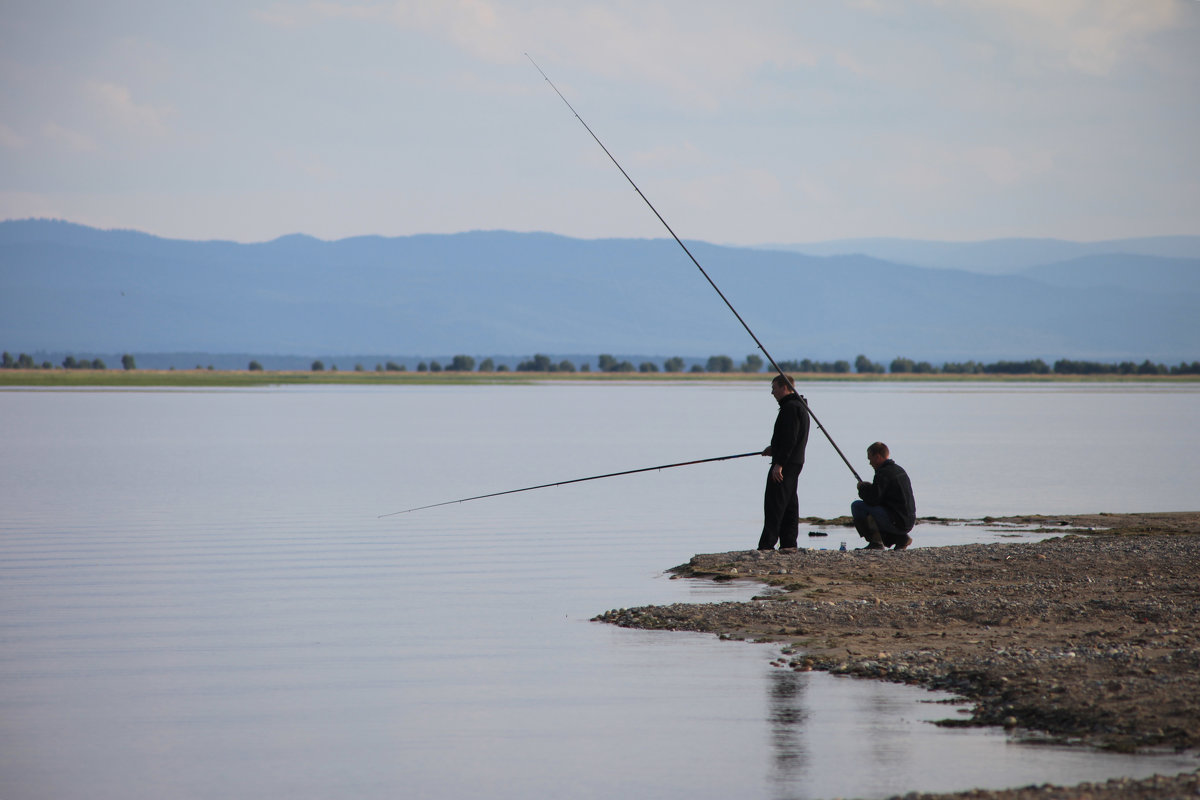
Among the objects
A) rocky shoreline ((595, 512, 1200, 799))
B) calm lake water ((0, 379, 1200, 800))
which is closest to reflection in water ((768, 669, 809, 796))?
calm lake water ((0, 379, 1200, 800))

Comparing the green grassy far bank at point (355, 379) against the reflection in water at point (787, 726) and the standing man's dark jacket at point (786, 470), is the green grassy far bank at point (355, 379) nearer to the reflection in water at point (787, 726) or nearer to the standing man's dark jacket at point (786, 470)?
the standing man's dark jacket at point (786, 470)

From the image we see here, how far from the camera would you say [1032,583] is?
1145 centimetres

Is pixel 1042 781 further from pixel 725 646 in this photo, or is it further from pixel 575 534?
pixel 575 534

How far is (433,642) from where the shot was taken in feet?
31.6

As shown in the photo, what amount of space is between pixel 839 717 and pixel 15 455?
950 inches

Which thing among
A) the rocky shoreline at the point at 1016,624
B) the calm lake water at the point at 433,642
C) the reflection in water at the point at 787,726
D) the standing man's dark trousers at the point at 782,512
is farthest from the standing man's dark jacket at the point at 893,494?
the reflection in water at the point at 787,726

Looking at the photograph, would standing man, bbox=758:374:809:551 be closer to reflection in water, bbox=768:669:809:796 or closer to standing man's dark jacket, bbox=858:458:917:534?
standing man's dark jacket, bbox=858:458:917:534

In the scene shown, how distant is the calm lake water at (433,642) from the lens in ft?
21.7

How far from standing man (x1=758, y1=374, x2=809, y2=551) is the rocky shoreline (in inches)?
18.3

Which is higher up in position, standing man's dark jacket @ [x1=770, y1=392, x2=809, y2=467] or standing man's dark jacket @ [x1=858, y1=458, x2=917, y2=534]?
standing man's dark jacket @ [x1=770, y1=392, x2=809, y2=467]

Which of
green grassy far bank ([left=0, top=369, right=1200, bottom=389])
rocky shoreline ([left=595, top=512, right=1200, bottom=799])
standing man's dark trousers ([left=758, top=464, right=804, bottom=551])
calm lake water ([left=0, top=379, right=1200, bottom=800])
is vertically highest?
green grassy far bank ([left=0, top=369, right=1200, bottom=389])

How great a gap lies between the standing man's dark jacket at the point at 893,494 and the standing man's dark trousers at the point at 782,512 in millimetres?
677

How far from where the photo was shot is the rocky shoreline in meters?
7.05

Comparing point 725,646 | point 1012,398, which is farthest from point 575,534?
point 1012,398
